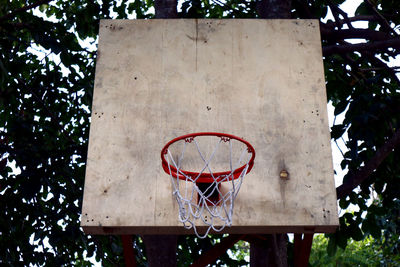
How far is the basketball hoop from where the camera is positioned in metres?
3.95

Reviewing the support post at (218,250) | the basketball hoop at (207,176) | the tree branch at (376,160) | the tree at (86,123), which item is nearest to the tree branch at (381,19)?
the tree at (86,123)

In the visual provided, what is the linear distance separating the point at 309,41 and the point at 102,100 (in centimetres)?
182

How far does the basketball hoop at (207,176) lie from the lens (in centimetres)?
395

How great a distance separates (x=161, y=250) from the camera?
5.15 m

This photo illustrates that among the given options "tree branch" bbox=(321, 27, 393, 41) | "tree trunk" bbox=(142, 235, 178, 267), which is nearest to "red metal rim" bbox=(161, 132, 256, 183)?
"tree trunk" bbox=(142, 235, 178, 267)

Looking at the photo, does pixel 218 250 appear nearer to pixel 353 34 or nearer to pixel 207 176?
pixel 207 176

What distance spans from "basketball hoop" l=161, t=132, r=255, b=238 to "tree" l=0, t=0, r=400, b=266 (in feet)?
3.49

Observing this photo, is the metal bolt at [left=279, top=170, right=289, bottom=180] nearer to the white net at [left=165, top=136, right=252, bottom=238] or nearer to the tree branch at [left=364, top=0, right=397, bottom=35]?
the white net at [left=165, top=136, right=252, bottom=238]

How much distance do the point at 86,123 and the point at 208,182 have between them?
3.89m

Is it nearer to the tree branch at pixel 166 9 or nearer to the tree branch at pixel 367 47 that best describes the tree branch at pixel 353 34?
the tree branch at pixel 367 47

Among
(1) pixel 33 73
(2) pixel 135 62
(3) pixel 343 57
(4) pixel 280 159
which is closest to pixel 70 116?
(1) pixel 33 73

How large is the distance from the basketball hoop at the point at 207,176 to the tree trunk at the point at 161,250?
1184 mm

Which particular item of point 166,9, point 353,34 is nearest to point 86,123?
point 166,9

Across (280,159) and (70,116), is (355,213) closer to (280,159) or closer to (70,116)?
(280,159)
